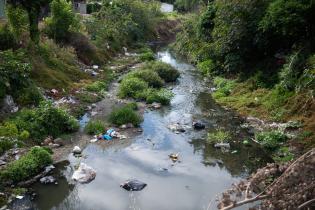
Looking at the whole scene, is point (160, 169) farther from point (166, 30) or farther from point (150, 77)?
point (166, 30)

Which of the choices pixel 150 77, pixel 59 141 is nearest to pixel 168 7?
pixel 150 77

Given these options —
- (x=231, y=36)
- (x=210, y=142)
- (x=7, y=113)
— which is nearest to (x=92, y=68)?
(x=231, y=36)

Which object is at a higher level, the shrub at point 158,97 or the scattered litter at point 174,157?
the shrub at point 158,97

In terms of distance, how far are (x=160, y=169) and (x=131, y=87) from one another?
8028mm

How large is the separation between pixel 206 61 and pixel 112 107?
10023 mm

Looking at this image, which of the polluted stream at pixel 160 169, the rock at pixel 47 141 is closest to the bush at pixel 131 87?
the polluted stream at pixel 160 169

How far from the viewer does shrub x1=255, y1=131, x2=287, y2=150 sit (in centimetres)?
1282

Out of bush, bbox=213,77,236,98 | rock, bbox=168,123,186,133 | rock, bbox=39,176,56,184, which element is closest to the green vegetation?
bush, bbox=213,77,236,98

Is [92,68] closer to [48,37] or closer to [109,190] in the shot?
[48,37]

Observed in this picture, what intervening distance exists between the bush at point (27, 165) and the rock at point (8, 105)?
115 inches

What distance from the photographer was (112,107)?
17.1m

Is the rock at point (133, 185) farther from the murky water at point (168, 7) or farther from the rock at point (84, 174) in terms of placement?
the murky water at point (168, 7)

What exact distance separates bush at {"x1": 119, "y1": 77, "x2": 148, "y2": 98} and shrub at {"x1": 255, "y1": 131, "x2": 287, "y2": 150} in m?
7.29

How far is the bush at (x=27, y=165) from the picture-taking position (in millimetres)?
10250
